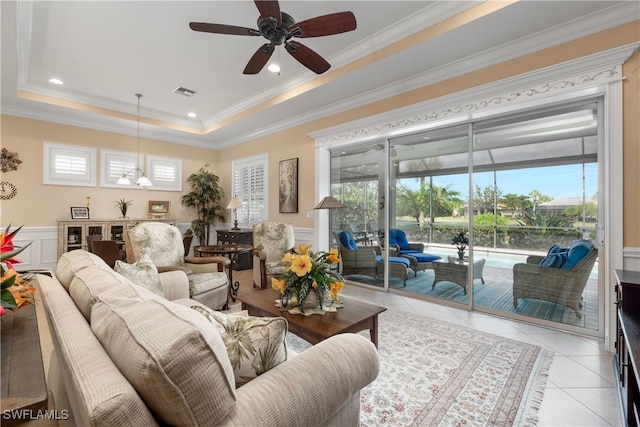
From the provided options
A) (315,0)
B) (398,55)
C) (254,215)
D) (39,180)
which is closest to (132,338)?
(315,0)

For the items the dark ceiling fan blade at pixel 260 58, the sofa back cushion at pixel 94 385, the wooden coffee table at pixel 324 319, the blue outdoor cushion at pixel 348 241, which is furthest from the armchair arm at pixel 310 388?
the blue outdoor cushion at pixel 348 241

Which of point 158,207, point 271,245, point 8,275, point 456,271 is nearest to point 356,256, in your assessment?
point 271,245

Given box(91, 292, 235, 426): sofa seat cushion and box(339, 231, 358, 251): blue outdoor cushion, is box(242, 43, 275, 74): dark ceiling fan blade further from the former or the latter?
box(339, 231, 358, 251): blue outdoor cushion

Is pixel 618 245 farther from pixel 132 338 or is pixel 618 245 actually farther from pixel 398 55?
pixel 132 338

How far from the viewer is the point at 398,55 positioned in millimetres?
3135

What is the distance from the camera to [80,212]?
17.2 feet

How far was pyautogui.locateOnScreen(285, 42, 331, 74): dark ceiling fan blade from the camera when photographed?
2.49 metres

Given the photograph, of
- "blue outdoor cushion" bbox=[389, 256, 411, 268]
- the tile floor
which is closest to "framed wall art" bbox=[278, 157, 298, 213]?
"blue outdoor cushion" bbox=[389, 256, 411, 268]

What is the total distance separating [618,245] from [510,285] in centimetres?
107

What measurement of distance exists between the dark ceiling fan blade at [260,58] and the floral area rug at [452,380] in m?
2.63

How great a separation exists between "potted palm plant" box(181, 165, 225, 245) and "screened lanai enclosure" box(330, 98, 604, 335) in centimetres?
357

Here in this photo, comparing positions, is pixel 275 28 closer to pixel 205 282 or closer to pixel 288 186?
pixel 205 282

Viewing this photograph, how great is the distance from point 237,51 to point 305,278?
9.67 ft

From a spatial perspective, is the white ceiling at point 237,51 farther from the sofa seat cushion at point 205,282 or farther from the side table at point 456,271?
the sofa seat cushion at point 205,282
